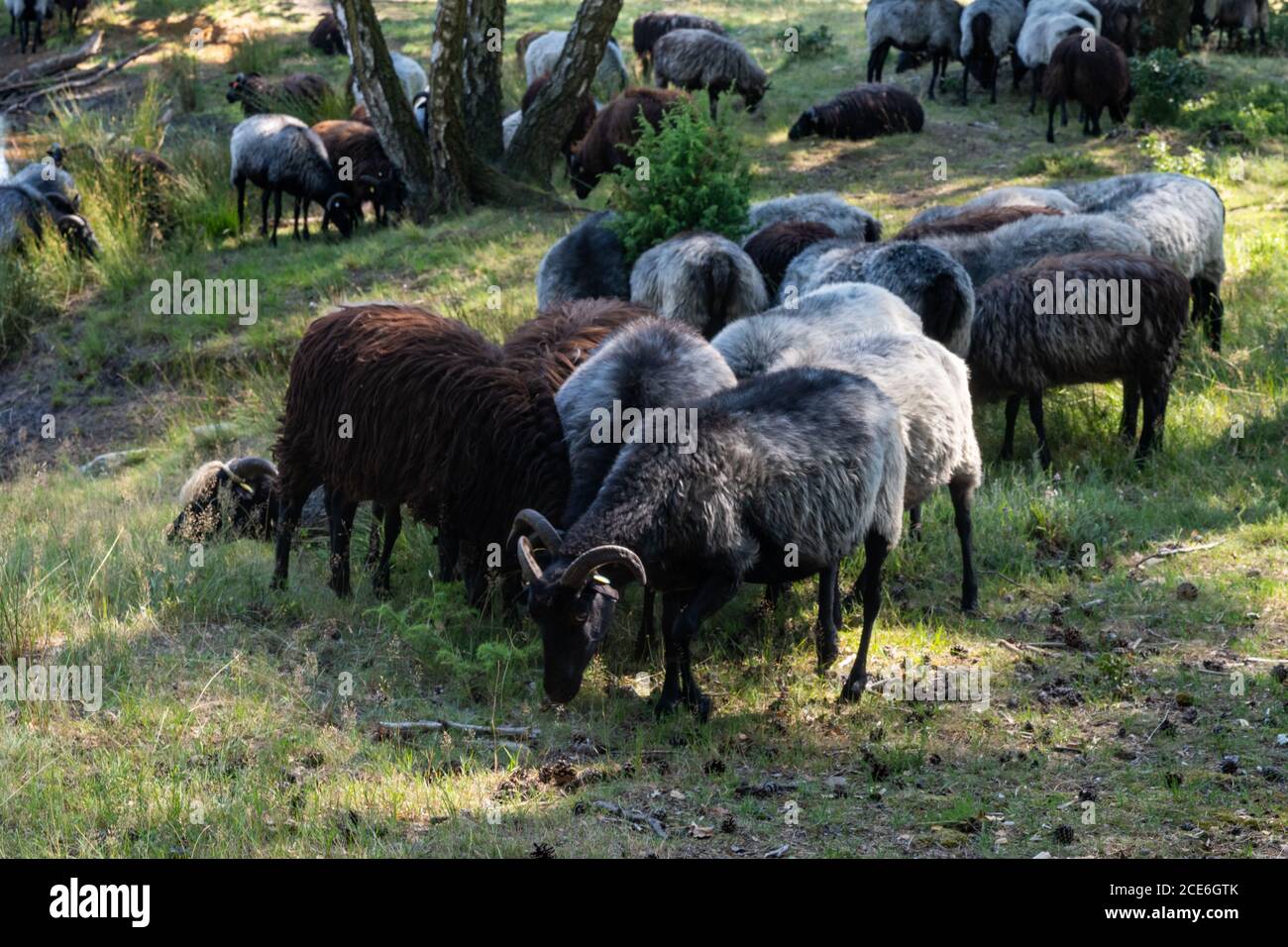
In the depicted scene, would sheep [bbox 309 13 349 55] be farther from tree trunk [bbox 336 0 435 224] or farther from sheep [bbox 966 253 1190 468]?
sheep [bbox 966 253 1190 468]

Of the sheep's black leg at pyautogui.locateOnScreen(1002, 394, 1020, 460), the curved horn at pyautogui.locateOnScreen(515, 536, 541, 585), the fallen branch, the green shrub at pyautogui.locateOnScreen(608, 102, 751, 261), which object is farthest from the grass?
the green shrub at pyautogui.locateOnScreen(608, 102, 751, 261)

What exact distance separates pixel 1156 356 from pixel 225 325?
357 inches

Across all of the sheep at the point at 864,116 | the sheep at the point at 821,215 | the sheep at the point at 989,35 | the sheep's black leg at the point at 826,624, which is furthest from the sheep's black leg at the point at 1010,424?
the sheep at the point at 989,35

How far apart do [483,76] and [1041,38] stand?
814 cm

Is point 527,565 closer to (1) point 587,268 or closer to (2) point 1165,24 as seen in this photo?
(1) point 587,268

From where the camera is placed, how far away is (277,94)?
20.6 meters

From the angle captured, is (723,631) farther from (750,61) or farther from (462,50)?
(750,61)

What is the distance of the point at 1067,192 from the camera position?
42.2 feet

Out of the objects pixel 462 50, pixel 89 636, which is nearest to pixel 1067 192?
pixel 462 50

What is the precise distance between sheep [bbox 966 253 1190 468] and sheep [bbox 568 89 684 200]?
781cm

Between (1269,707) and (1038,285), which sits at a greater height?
(1038,285)

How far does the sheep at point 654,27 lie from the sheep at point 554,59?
146 centimetres

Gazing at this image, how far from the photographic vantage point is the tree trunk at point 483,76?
15.8m

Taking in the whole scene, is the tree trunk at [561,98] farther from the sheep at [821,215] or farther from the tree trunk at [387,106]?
the sheep at [821,215]
